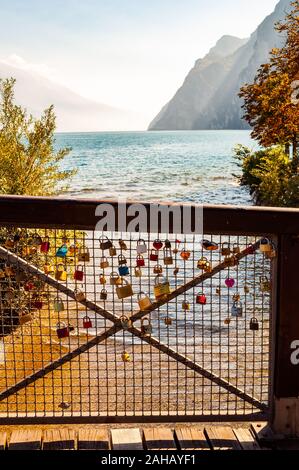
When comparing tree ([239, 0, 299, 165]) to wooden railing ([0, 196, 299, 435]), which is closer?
wooden railing ([0, 196, 299, 435])

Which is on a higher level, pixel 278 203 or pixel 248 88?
pixel 248 88

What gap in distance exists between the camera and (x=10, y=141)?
1006 centimetres

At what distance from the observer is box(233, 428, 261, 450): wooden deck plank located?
331 centimetres

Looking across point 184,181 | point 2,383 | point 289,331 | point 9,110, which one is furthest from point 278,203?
point 184,181

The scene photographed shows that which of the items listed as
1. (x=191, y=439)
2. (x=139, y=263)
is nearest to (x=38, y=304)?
(x=139, y=263)

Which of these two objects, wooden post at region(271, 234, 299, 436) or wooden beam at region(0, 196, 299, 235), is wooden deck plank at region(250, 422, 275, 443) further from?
wooden beam at region(0, 196, 299, 235)

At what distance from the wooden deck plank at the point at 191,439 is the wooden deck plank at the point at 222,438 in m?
0.04

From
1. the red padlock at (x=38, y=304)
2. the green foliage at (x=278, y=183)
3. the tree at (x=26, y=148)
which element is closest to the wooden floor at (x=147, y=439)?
the red padlock at (x=38, y=304)

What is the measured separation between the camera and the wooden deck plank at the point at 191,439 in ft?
10.8

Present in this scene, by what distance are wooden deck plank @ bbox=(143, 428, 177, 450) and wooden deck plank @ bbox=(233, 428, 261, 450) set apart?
43 centimetres

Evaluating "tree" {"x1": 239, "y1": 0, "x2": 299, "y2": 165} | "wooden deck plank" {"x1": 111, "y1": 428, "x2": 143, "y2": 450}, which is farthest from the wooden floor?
"tree" {"x1": 239, "y1": 0, "x2": 299, "y2": 165}

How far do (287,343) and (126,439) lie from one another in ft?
3.95
